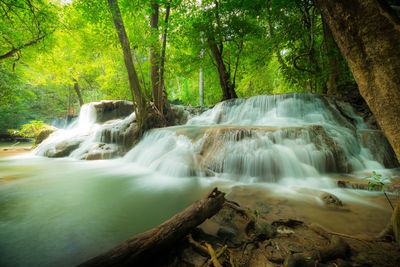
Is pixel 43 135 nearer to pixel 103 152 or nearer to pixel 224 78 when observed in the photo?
pixel 103 152

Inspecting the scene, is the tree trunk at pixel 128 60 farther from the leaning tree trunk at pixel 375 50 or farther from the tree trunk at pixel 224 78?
the leaning tree trunk at pixel 375 50

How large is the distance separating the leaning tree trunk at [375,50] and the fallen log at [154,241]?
1.52 m

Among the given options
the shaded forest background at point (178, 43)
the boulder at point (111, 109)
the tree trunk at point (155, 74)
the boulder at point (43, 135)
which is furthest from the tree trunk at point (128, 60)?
the boulder at point (43, 135)

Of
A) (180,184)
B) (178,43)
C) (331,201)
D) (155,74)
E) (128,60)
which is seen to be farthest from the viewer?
(155,74)

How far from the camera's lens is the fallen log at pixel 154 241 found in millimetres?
1026

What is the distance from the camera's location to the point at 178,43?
7.45 meters

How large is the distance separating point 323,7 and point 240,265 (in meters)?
2.11

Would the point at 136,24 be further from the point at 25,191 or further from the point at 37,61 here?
the point at 37,61

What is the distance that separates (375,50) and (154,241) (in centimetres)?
206

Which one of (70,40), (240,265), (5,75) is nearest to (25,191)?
(240,265)

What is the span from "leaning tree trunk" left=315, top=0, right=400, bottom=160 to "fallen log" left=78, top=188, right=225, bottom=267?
152 cm

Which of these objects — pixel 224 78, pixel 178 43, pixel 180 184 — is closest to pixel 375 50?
pixel 180 184

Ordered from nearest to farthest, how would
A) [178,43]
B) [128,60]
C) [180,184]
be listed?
[180,184], [128,60], [178,43]

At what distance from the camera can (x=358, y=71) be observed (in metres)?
1.20
